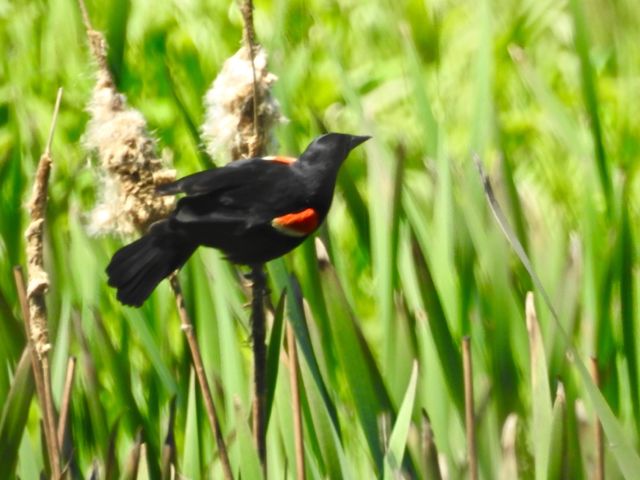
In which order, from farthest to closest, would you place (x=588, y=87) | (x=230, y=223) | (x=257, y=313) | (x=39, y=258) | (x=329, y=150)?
(x=588, y=87) → (x=329, y=150) → (x=230, y=223) → (x=257, y=313) → (x=39, y=258)

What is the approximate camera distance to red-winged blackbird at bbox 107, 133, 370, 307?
4.33 feet

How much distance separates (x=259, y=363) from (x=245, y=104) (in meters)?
0.28

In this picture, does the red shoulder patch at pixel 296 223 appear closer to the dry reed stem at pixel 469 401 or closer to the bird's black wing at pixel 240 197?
the bird's black wing at pixel 240 197

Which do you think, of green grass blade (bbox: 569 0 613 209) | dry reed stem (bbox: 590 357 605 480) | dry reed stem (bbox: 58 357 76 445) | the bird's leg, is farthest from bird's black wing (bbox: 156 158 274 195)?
green grass blade (bbox: 569 0 613 209)

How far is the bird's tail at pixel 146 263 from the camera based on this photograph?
133 cm

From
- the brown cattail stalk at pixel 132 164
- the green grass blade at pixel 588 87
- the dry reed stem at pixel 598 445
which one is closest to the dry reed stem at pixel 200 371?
the brown cattail stalk at pixel 132 164

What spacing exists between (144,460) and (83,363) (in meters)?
0.21

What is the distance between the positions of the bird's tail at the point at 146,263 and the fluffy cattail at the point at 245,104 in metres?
0.12

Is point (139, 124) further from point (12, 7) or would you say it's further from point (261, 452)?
point (12, 7)

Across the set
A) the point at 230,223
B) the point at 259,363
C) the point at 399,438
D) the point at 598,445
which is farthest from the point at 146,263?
the point at 598,445

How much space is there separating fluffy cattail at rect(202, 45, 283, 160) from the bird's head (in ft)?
0.17

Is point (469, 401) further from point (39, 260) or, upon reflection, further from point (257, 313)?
point (39, 260)

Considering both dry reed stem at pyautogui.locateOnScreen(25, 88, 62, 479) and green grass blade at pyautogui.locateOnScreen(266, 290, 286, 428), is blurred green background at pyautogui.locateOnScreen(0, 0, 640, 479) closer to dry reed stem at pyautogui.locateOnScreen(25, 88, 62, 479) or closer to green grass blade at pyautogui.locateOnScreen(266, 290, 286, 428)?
green grass blade at pyautogui.locateOnScreen(266, 290, 286, 428)

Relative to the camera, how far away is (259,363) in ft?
3.97
